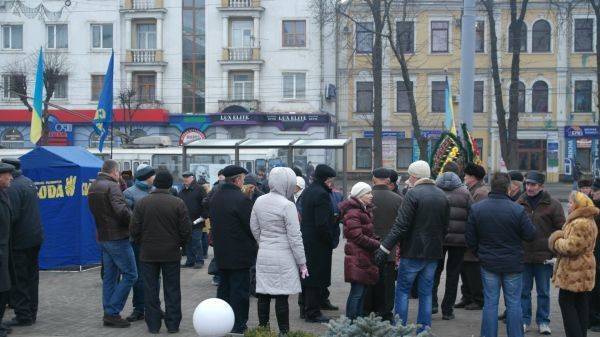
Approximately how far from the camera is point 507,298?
7.98 m

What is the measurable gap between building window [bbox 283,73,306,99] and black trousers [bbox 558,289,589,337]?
37.4 meters

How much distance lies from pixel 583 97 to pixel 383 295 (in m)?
40.4

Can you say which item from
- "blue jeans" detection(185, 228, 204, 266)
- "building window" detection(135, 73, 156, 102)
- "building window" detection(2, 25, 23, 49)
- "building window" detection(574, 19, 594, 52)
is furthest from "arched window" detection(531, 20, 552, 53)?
"blue jeans" detection(185, 228, 204, 266)

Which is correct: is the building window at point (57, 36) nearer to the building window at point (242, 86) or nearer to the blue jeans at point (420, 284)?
the building window at point (242, 86)

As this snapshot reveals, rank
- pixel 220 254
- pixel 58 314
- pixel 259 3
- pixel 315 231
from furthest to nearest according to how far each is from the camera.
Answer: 1. pixel 259 3
2. pixel 58 314
3. pixel 315 231
4. pixel 220 254

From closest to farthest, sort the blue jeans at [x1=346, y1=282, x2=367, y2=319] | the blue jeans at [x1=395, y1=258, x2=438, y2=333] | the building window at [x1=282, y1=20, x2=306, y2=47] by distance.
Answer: the blue jeans at [x1=395, y1=258, x2=438, y2=333]
the blue jeans at [x1=346, y1=282, x2=367, y2=319]
the building window at [x1=282, y1=20, x2=306, y2=47]

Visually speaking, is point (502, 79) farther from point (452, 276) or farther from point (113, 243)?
point (113, 243)

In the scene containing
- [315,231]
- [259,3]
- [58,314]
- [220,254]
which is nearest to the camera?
[220,254]

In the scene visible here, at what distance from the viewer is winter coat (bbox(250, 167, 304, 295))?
7957 millimetres

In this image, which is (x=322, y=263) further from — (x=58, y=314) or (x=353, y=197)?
(x=58, y=314)

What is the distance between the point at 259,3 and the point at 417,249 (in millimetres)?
37867

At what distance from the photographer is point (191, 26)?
4588cm

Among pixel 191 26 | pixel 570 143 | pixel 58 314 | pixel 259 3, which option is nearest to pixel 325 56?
pixel 259 3

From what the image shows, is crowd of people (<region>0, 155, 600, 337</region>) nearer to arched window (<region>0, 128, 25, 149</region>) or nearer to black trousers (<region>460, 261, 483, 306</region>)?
black trousers (<region>460, 261, 483, 306</region>)
